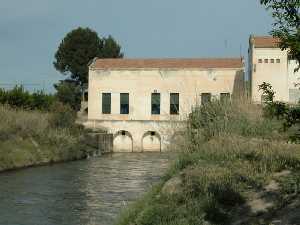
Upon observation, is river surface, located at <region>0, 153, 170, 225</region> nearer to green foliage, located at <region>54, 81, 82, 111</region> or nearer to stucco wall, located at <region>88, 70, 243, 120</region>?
stucco wall, located at <region>88, 70, 243, 120</region>

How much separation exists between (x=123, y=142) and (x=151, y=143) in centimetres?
225

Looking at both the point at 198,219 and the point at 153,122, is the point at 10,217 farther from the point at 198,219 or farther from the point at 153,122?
the point at 153,122

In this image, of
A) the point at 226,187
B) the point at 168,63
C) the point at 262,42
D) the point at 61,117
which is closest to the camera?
the point at 226,187

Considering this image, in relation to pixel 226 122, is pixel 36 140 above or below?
below

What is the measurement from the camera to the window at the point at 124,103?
4434 cm

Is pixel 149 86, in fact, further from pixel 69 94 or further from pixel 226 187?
pixel 226 187

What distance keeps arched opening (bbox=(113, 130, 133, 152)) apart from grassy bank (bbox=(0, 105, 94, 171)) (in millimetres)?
5729

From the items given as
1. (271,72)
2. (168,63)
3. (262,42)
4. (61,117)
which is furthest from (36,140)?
(262,42)

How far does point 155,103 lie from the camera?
44062 millimetres

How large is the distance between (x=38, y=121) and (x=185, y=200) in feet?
86.5

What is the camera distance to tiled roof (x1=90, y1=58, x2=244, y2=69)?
1699 inches

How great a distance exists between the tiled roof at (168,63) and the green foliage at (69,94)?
355 inches

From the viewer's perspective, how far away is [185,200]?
9.71 metres

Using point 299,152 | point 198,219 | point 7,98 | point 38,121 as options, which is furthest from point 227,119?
point 7,98
